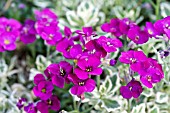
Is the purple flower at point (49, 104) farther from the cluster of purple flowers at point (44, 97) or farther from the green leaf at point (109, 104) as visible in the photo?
the green leaf at point (109, 104)

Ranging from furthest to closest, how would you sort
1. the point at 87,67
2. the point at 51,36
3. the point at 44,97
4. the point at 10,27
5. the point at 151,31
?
the point at 10,27
the point at 51,36
the point at 151,31
the point at 44,97
the point at 87,67

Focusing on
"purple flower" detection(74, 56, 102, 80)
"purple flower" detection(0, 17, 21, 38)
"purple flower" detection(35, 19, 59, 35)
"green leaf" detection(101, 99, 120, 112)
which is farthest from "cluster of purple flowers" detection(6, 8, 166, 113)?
"purple flower" detection(0, 17, 21, 38)

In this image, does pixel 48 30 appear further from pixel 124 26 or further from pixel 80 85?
pixel 80 85

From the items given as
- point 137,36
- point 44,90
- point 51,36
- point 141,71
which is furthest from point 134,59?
point 51,36

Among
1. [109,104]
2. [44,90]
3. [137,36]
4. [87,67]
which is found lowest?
[109,104]

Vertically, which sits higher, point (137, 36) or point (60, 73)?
point (137, 36)

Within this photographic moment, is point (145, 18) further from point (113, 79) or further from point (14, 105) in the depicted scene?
point (14, 105)

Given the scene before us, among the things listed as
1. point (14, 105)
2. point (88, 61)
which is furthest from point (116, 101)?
point (14, 105)

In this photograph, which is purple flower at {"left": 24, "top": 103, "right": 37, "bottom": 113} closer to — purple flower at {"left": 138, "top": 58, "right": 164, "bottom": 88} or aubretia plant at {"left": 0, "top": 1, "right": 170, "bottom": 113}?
aubretia plant at {"left": 0, "top": 1, "right": 170, "bottom": 113}
